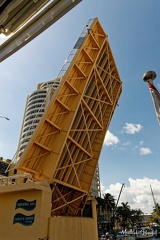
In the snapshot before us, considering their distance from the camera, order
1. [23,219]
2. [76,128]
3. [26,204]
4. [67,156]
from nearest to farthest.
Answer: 1. [23,219]
2. [26,204]
3. [67,156]
4. [76,128]

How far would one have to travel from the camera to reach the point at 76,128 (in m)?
14.4

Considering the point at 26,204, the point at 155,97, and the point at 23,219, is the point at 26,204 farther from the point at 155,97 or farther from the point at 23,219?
the point at 155,97

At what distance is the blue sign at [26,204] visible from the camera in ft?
29.4

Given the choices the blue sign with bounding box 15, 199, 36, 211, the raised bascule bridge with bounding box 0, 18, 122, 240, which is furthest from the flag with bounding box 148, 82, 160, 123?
the blue sign with bounding box 15, 199, 36, 211

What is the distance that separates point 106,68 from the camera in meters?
18.6

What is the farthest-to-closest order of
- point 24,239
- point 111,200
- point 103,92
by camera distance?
point 111,200, point 103,92, point 24,239

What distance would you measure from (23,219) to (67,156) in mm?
5333

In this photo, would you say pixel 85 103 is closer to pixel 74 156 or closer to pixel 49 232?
pixel 74 156

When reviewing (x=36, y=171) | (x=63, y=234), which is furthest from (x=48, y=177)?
(x=63, y=234)

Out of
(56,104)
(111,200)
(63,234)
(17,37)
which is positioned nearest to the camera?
(17,37)

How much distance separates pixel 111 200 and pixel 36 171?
59.0 m

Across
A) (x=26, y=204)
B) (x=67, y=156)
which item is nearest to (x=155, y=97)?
(x=26, y=204)

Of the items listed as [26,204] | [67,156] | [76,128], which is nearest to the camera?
[26,204]

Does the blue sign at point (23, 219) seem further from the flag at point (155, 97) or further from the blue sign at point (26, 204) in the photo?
the flag at point (155, 97)
